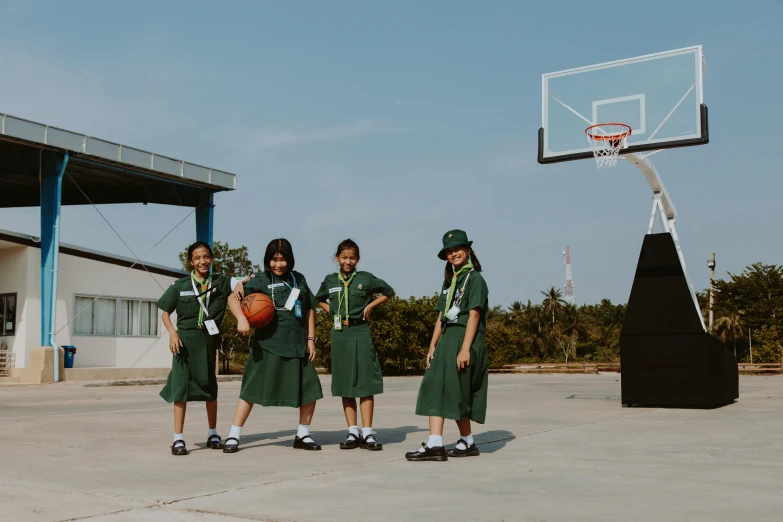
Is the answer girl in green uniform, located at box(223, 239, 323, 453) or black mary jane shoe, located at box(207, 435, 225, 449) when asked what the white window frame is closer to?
black mary jane shoe, located at box(207, 435, 225, 449)

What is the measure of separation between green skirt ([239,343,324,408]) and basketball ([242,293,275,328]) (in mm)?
285

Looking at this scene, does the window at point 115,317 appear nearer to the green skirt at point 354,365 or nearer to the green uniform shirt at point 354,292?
the green uniform shirt at point 354,292

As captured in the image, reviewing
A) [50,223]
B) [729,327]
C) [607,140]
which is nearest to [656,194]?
[607,140]

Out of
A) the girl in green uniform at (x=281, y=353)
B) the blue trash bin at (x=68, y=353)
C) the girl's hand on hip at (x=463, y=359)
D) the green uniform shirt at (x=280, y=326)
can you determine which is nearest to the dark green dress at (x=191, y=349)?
the girl in green uniform at (x=281, y=353)

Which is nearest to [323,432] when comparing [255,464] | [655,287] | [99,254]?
[255,464]

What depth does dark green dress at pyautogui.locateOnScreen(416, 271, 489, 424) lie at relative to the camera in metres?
6.38

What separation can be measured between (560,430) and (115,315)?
22792mm

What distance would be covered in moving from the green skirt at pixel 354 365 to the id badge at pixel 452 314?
936 millimetres

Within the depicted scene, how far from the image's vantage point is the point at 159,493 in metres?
4.98

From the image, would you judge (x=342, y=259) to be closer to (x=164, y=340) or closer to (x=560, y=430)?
(x=560, y=430)

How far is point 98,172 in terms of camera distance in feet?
89.2

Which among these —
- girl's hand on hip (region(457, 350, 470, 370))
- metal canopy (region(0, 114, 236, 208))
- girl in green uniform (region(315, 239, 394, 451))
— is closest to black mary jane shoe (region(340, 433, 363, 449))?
girl in green uniform (region(315, 239, 394, 451))

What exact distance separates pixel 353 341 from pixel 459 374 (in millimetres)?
1186

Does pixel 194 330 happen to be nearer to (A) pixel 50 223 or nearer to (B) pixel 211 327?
(B) pixel 211 327
